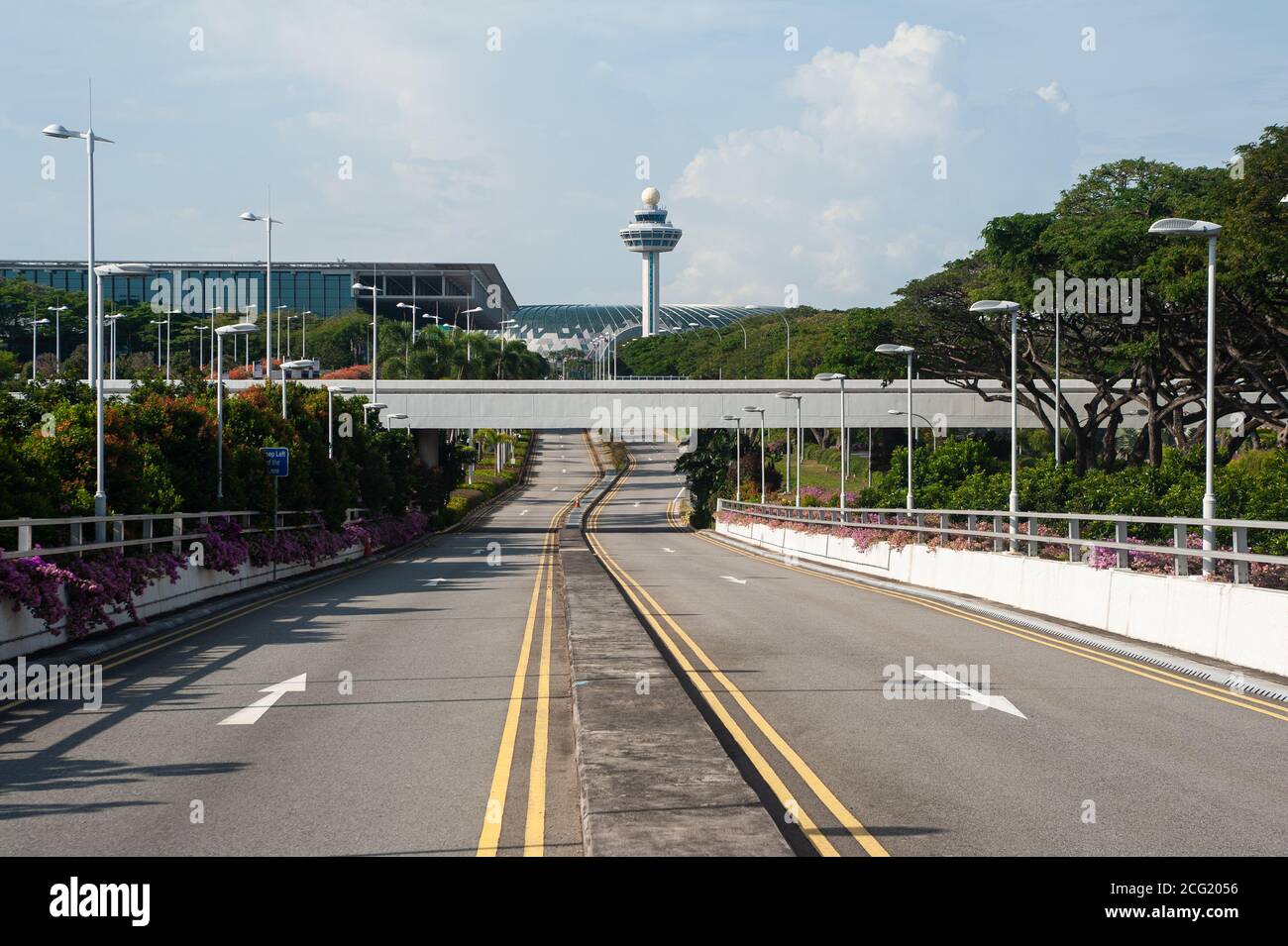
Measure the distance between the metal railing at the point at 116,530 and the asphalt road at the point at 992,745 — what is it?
8363 millimetres

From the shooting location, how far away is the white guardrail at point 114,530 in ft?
56.5

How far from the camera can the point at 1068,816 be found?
8695mm

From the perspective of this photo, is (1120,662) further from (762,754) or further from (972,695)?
(762,754)

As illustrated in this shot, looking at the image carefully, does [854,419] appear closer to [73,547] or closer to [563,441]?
[73,547]

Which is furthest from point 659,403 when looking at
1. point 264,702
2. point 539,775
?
point 539,775

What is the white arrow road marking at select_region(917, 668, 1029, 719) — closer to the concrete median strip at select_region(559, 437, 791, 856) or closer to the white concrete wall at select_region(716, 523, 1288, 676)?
the concrete median strip at select_region(559, 437, 791, 856)

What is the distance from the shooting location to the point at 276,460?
35562 millimetres

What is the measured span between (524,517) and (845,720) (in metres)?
81.2

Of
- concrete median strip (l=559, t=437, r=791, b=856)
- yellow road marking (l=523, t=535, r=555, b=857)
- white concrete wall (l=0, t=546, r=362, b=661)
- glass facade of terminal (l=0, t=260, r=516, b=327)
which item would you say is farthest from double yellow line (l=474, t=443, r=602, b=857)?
glass facade of terminal (l=0, t=260, r=516, b=327)

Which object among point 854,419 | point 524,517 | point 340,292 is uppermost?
point 340,292

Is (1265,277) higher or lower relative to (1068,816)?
higher

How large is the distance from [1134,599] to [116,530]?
608 inches
